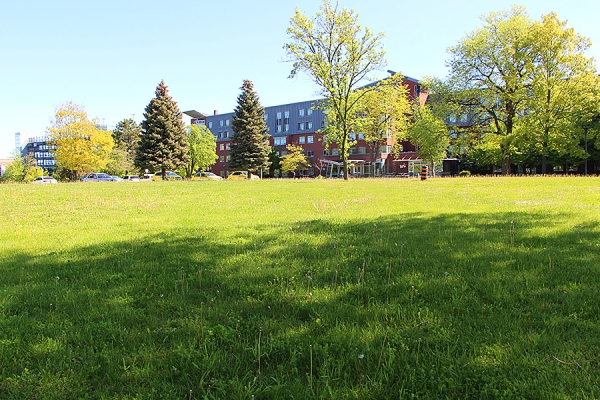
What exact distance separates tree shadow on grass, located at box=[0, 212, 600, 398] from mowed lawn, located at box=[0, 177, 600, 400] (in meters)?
0.02

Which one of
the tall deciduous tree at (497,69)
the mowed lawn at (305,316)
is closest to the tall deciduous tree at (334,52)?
the tall deciduous tree at (497,69)

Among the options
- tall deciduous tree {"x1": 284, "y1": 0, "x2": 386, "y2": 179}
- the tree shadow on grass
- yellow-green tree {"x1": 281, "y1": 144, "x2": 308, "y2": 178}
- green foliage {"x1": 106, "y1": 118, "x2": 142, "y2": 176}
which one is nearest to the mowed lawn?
the tree shadow on grass

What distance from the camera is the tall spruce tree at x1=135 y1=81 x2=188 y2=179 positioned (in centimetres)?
4756

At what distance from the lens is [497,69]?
3859cm

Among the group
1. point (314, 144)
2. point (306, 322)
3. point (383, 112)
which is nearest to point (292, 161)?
point (314, 144)

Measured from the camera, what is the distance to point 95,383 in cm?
225

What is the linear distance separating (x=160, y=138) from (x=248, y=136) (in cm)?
1313

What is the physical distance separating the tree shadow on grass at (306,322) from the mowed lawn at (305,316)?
0.6 inches

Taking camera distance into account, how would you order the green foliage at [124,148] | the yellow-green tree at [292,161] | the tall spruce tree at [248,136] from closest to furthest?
1. the tall spruce tree at [248,136]
2. the green foliage at [124,148]
3. the yellow-green tree at [292,161]

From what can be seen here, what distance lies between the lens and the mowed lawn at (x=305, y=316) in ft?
7.32

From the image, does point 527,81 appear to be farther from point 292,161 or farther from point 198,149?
point 198,149

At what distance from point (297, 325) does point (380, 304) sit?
2.75ft

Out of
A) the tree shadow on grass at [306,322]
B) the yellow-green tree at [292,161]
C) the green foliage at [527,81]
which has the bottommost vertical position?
the tree shadow on grass at [306,322]

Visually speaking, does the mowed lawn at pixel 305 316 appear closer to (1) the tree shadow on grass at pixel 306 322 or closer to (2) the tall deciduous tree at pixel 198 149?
(1) the tree shadow on grass at pixel 306 322
